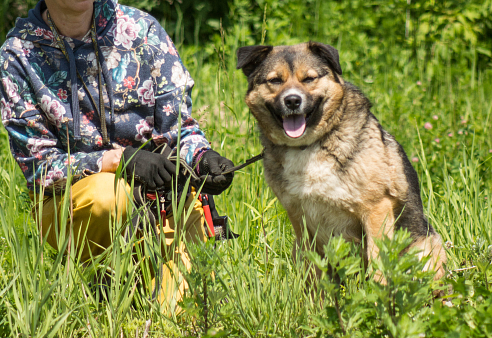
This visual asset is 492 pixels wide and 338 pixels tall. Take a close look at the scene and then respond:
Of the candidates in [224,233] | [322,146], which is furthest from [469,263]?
[224,233]

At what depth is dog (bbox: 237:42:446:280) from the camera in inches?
95.4

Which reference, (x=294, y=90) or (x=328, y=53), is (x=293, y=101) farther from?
(x=328, y=53)

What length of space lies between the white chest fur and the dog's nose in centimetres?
25

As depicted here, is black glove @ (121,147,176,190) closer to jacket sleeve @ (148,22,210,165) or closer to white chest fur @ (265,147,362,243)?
jacket sleeve @ (148,22,210,165)

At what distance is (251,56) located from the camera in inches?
107

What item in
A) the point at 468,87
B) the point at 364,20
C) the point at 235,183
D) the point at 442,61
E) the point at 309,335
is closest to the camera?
the point at 309,335

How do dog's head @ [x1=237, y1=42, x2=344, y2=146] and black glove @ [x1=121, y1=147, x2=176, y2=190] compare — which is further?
dog's head @ [x1=237, y1=42, x2=344, y2=146]

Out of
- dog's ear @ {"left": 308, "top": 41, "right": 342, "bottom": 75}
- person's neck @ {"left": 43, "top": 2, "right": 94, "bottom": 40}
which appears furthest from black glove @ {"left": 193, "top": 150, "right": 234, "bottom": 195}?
person's neck @ {"left": 43, "top": 2, "right": 94, "bottom": 40}

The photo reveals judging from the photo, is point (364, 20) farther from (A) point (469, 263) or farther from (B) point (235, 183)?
(A) point (469, 263)

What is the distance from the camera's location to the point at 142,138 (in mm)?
2637

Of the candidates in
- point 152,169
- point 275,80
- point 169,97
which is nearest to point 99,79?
point 169,97

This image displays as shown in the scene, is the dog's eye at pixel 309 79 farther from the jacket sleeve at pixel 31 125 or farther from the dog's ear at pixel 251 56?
the jacket sleeve at pixel 31 125

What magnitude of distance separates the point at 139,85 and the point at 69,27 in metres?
0.46

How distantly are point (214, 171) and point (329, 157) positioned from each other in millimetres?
638
